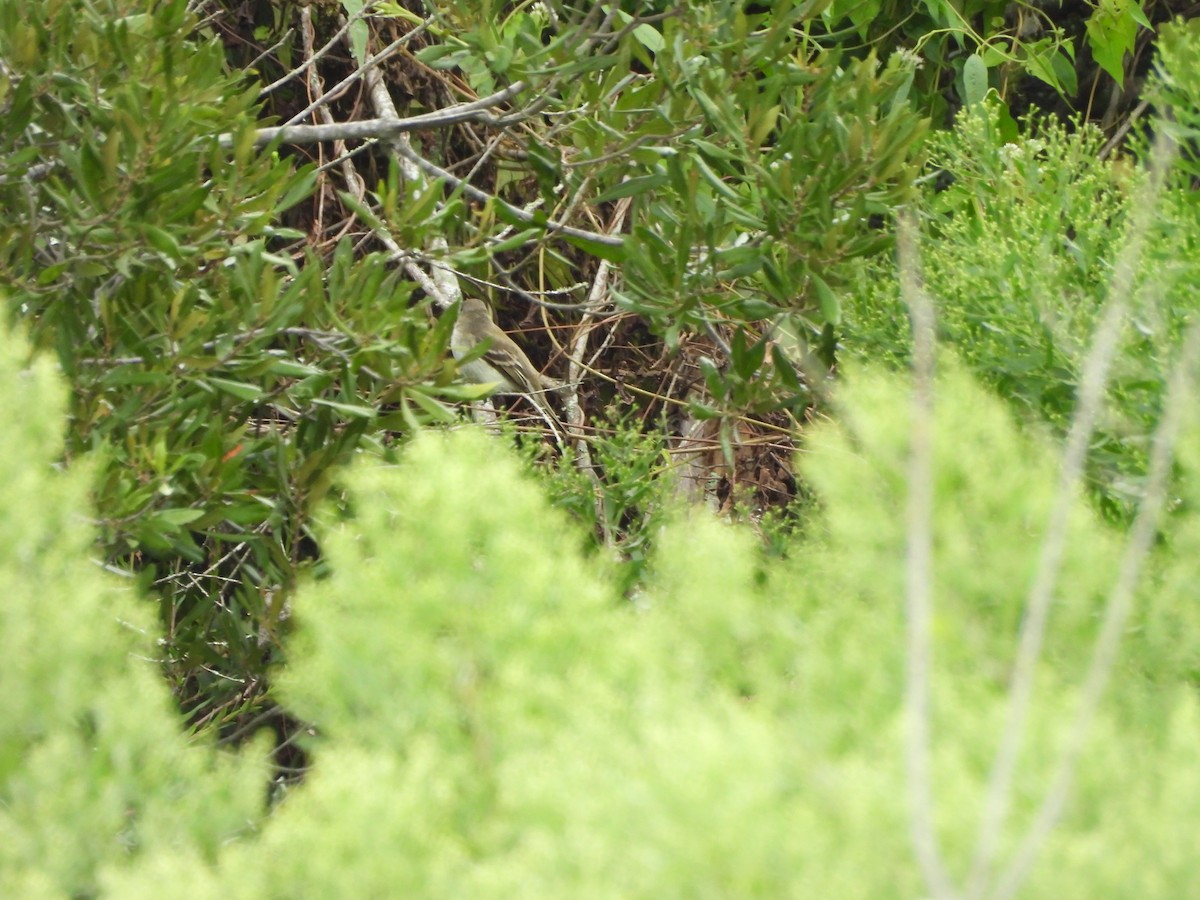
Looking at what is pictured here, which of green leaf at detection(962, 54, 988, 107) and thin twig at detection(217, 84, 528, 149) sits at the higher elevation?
thin twig at detection(217, 84, 528, 149)

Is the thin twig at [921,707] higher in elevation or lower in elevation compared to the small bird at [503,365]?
higher

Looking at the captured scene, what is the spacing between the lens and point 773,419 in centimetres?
225

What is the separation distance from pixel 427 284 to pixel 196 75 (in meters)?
0.66

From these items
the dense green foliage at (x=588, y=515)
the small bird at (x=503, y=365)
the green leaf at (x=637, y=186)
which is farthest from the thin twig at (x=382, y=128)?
the small bird at (x=503, y=365)

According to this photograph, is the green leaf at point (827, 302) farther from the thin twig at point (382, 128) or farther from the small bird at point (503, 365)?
the small bird at point (503, 365)

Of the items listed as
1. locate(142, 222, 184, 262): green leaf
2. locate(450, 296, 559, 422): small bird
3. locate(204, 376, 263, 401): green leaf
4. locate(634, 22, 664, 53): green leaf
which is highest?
locate(634, 22, 664, 53): green leaf

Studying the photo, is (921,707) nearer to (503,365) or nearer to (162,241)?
(162,241)

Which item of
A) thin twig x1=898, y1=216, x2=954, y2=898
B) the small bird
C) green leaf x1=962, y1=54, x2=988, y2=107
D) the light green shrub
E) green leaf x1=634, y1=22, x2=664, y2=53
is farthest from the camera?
the small bird

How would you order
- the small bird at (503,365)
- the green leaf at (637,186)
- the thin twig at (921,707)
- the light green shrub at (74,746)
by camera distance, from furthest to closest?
the small bird at (503,365) < the green leaf at (637,186) < the light green shrub at (74,746) < the thin twig at (921,707)

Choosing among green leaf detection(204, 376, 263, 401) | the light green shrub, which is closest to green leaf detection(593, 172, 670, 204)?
green leaf detection(204, 376, 263, 401)

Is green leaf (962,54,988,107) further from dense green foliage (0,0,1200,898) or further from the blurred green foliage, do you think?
the blurred green foliage

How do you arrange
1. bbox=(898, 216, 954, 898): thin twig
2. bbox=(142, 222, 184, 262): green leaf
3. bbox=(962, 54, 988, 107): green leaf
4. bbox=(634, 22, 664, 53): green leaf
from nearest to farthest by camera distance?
bbox=(898, 216, 954, 898): thin twig, bbox=(142, 222, 184, 262): green leaf, bbox=(634, 22, 664, 53): green leaf, bbox=(962, 54, 988, 107): green leaf

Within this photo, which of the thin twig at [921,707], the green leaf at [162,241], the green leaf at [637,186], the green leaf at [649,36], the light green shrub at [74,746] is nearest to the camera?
the thin twig at [921,707]

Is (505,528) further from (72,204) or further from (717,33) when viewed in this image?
(717,33)
